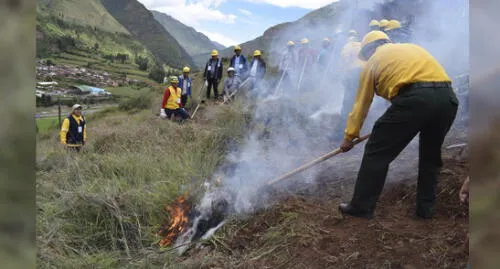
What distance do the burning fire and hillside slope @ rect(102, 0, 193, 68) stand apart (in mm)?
9715

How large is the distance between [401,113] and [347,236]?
1.00 m

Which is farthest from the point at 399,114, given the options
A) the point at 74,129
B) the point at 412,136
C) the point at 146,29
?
the point at 146,29

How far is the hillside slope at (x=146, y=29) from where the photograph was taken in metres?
14.3

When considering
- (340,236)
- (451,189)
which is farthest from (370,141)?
(451,189)

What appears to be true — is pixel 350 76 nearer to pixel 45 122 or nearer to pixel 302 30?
pixel 45 122

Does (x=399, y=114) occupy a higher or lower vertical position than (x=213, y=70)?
higher

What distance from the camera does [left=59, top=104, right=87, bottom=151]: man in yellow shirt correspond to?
7.09m

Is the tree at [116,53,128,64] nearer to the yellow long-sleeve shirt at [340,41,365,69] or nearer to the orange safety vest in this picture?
the orange safety vest

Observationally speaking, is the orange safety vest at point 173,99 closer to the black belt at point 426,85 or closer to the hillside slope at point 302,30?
the hillside slope at point 302,30

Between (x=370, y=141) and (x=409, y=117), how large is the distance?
345 millimetres

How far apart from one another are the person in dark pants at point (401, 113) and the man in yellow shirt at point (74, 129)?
17.1 feet

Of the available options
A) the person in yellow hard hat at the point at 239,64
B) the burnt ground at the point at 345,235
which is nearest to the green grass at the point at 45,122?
the burnt ground at the point at 345,235

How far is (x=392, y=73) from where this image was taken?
10.0ft

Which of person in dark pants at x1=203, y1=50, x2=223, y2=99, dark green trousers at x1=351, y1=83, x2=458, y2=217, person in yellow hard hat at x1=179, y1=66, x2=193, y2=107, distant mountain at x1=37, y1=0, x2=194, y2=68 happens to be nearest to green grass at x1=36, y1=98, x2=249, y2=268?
dark green trousers at x1=351, y1=83, x2=458, y2=217
